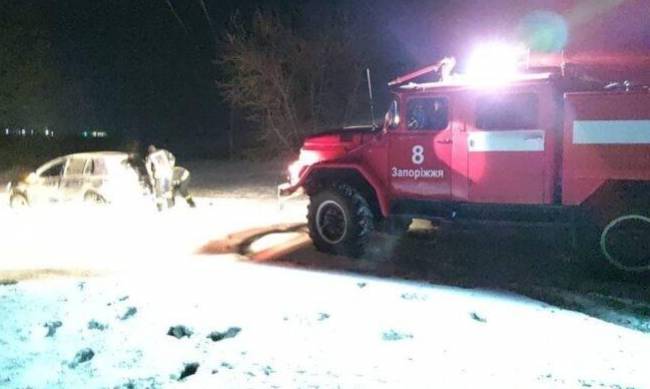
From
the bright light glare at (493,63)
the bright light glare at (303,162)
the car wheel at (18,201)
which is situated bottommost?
the car wheel at (18,201)

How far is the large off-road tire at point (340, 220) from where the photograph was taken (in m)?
10.5

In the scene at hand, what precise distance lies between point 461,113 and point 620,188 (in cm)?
221

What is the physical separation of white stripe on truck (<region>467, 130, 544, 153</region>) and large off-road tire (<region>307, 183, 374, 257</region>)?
188 cm

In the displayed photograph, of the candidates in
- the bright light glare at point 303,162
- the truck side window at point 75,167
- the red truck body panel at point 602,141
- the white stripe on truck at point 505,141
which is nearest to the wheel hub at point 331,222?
the bright light glare at point 303,162

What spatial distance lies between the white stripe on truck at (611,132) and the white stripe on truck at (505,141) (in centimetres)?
48

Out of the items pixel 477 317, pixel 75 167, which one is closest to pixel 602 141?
pixel 477 317

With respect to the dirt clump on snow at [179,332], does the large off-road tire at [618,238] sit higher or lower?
higher

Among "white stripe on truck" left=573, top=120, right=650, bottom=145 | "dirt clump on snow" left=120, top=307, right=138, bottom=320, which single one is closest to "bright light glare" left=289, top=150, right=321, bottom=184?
"white stripe on truck" left=573, top=120, right=650, bottom=145

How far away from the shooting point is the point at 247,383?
5148mm

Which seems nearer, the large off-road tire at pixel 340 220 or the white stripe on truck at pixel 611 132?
the white stripe on truck at pixel 611 132

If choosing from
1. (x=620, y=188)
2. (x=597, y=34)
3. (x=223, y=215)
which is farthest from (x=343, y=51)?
(x=620, y=188)

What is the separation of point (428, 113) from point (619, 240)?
297 centimetres

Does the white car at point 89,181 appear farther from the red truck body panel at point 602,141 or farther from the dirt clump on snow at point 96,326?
the red truck body panel at point 602,141

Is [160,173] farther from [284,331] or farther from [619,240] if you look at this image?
[284,331]
